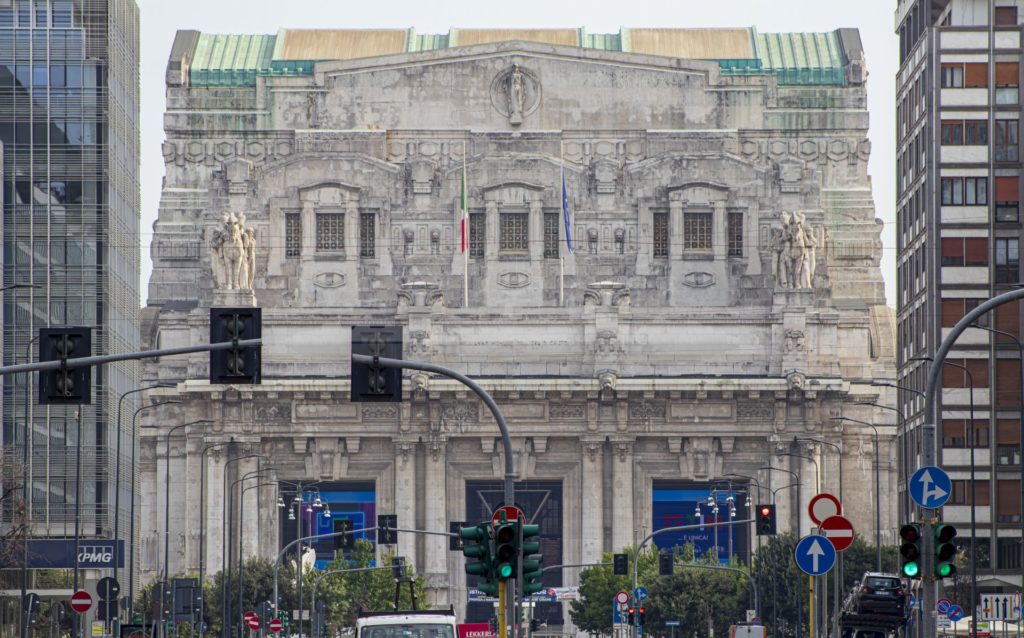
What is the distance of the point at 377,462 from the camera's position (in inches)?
6073

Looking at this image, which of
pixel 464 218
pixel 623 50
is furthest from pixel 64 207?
pixel 623 50

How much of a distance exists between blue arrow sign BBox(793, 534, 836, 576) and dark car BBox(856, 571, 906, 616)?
23.8 m

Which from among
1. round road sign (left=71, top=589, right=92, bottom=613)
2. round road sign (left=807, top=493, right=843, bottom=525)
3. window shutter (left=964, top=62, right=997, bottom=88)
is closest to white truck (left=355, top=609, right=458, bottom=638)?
round road sign (left=807, top=493, right=843, bottom=525)

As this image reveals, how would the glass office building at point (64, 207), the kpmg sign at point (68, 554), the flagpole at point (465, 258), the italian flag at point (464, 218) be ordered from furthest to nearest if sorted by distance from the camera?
1. the flagpole at point (465, 258)
2. the italian flag at point (464, 218)
3. the glass office building at point (64, 207)
4. the kpmg sign at point (68, 554)

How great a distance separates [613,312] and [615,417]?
6.84 metres

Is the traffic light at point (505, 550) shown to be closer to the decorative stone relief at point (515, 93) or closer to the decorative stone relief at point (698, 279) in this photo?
the decorative stone relief at point (698, 279)

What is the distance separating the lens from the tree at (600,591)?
131 meters

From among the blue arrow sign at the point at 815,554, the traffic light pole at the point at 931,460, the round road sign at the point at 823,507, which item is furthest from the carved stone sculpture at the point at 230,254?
the blue arrow sign at the point at 815,554

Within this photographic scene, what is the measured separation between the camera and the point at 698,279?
160m

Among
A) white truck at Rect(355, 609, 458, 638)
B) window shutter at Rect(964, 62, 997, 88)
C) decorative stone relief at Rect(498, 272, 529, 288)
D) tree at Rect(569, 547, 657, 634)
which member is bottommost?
tree at Rect(569, 547, 657, 634)

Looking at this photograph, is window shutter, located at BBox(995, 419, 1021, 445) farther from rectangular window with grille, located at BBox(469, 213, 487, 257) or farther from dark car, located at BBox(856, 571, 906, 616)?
Answer: rectangular window with grille, located at BBox(469, 213, 487, 257)

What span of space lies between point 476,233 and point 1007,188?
188 ft

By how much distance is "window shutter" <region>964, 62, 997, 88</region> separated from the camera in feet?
363

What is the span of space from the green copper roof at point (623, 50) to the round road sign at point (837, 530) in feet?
403
